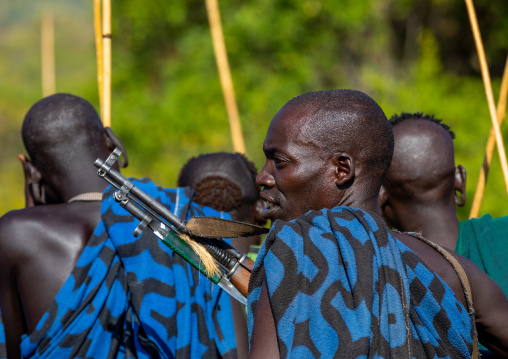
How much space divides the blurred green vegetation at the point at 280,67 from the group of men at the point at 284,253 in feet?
22.3

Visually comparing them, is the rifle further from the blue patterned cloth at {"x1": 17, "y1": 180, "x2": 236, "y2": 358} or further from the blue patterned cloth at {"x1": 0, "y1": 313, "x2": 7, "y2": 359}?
the blue patterned cloth at {"x1": 0, "y1": 313, "x2": 7, "y2": 359}

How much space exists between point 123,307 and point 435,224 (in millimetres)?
1440

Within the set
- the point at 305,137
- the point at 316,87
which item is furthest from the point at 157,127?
the point at 305,137

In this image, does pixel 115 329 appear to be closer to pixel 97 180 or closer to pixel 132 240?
pixel 132 240

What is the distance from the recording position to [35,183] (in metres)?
3.03

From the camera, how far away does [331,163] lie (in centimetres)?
194

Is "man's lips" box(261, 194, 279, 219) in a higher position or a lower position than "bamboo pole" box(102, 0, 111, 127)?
lower

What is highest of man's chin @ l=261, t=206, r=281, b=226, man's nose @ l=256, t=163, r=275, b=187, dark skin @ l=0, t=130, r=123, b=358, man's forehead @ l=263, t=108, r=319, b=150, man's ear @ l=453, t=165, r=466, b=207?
man's forehead @ l=263, t=108, r=319, b=150

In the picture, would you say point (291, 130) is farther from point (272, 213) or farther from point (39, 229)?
point (39, 229)

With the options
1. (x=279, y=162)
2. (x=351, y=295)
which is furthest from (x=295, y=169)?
(x=351, y=295)

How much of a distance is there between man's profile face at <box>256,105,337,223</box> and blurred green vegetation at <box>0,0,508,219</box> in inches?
316

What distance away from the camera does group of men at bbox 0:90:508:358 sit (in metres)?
1.69

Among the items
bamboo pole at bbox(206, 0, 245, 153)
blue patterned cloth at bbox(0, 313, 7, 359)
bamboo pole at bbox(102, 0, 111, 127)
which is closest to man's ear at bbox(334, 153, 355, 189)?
blue patterned cloth at bbox(0, 313, 7, 359)

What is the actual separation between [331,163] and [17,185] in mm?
15646
